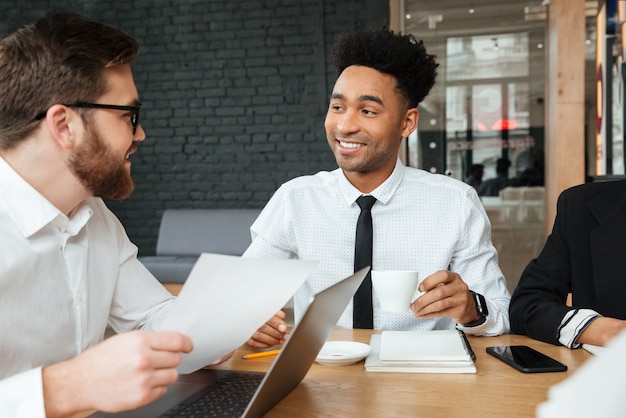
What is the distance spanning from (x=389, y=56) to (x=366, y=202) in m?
0.46

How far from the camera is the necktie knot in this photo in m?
1.89

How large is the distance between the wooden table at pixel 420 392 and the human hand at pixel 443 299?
16 centimetres

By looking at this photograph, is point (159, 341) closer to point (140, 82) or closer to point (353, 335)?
point (353, 335)

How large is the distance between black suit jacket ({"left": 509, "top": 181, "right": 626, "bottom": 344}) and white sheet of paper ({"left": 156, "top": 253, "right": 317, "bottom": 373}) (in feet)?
2.48

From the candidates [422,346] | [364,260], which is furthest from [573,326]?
[364,260]

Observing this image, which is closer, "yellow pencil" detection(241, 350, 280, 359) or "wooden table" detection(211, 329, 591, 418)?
"wooden table" detection(211, 329, 591, 418)

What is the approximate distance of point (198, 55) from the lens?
6.00 m

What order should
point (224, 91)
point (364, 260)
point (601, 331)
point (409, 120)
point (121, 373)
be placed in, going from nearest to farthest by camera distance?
point (121, 373), point (601, 331), point (364, 260), point (409, 120), point (224, 91)

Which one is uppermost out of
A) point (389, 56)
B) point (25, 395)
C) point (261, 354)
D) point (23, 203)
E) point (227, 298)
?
point (389, 56)

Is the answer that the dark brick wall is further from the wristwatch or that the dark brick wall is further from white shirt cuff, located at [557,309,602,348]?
white shirt cuff, located at [557,309,602,348]

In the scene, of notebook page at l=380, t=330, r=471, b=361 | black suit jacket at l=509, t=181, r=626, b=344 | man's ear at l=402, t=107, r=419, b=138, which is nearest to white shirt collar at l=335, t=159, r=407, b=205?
man's ear at l=402, t=107, r=419, b=138

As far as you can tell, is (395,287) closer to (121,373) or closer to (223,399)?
(223,399)

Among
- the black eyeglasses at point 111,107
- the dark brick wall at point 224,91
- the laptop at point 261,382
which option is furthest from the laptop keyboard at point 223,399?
the dark brick wall at point 224,91

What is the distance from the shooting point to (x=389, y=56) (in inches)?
77.2
